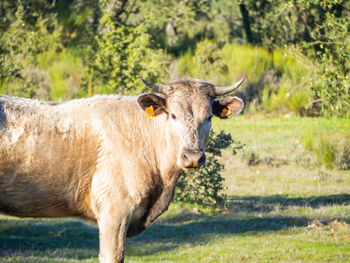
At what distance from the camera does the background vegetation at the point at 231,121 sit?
1089 cm

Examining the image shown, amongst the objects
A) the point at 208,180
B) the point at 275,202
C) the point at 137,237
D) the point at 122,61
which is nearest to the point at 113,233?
the point at 137,237

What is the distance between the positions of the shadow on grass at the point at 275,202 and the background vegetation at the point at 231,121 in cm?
3

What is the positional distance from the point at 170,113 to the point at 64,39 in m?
20.8

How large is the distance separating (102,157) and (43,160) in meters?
0.65

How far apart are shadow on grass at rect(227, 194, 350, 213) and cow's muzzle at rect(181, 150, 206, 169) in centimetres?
731

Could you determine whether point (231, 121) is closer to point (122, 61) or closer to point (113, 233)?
point (122, 61)

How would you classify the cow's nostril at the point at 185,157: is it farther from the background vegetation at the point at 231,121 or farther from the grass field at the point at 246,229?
the grass field at the point at 246,229

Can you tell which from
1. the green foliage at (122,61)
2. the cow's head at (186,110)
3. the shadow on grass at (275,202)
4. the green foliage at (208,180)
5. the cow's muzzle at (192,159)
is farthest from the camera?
the green foliage at (122,61)

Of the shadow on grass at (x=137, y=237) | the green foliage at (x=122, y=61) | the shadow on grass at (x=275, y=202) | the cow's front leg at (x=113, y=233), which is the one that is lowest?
the shadow on grass at (x=275, y=202)

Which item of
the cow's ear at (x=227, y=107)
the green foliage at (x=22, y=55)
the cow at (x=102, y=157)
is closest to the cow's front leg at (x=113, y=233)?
the cow at (x=102, y=157)

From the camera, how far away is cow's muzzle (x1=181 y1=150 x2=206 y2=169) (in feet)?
20.9

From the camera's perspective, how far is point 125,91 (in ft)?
51.7

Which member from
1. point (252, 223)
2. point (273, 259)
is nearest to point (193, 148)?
point (273, 259)

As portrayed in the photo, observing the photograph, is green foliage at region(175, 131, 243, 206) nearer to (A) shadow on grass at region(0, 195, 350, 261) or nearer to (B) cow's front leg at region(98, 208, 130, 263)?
(A) shadow on grass at region(0, 195, 350, 261)
